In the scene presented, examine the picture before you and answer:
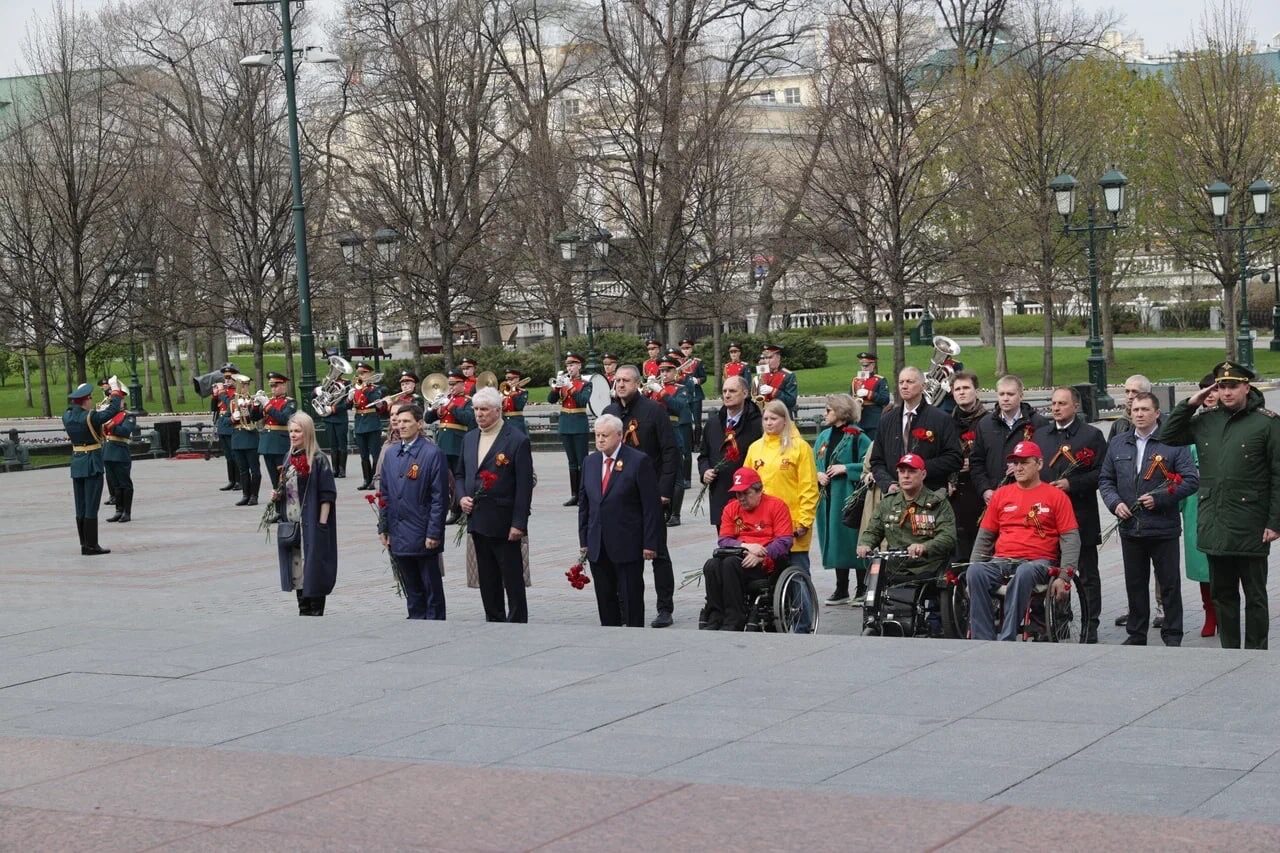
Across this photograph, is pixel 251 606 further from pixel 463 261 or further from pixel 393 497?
pixel 463 261

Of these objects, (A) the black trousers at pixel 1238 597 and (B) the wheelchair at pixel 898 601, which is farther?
(B) the wheelchair at pixel 898 601

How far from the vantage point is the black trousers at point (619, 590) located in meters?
11.9

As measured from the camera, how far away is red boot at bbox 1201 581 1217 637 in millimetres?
11625

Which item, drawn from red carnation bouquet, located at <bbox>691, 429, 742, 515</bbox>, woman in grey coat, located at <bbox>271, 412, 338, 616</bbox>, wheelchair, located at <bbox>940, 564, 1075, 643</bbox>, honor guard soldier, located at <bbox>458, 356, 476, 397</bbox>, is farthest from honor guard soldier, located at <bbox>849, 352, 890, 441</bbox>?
woman in grey coat, located at <bbox>271, 412, 338, 616</bbox>

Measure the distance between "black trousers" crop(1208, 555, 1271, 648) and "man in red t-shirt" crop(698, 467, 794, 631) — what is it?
108 inches

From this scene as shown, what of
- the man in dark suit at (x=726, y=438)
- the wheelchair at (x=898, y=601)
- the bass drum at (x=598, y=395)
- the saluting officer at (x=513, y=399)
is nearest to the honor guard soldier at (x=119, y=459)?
the saluting officer at (x=513, y=399)

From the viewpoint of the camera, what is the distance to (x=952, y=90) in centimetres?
4594

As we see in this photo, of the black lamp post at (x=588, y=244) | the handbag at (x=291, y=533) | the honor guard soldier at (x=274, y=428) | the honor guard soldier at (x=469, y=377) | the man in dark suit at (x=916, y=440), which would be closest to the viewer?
the man in dark suit at (x=916, y=440)

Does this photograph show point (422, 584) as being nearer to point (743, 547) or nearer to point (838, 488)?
point (743, 547)

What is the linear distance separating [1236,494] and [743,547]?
3.12 meters

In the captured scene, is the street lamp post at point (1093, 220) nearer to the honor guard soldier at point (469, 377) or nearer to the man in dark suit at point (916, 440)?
the honor guard soldier at point (469, 377)

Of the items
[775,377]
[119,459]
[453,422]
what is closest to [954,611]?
[775,377]

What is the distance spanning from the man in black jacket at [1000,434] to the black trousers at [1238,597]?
6.74 feet

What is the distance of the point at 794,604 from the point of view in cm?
1163
